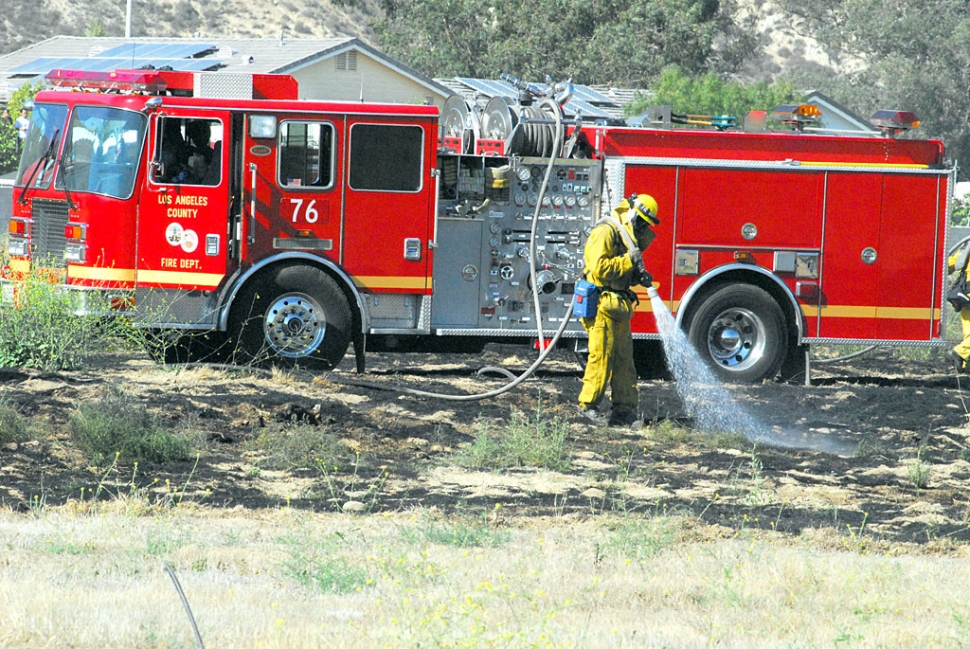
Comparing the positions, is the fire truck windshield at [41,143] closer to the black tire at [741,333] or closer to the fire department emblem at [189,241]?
the fire department emblem at [189,241]

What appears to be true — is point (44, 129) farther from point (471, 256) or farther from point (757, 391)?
point (757, 391)

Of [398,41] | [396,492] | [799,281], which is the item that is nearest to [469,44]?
[398,41]

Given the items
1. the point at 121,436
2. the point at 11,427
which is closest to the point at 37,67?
the point at 11,427

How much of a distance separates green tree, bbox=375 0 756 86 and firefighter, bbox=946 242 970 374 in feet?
106

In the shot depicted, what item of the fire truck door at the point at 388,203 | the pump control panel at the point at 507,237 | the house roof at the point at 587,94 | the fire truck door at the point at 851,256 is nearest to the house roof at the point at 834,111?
the house roof at the point at 587,94

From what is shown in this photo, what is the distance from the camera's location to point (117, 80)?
38.9 feet

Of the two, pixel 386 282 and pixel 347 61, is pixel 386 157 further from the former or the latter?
pixel 347 61

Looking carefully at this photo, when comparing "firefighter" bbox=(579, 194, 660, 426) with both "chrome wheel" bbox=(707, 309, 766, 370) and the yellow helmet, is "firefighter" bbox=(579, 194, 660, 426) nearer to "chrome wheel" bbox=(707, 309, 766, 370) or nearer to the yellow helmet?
the yellow helmet

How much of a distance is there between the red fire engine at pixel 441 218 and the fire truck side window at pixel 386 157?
0.06ft

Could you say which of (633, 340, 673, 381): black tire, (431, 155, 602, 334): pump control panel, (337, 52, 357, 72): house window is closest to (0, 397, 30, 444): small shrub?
(431, 155, 602, 334): pump control panel

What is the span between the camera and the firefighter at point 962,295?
13.5 metres

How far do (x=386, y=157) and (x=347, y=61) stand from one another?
28.1 metres

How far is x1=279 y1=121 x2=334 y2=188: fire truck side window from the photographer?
1183 centimetres

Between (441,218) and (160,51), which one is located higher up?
(160,51)
